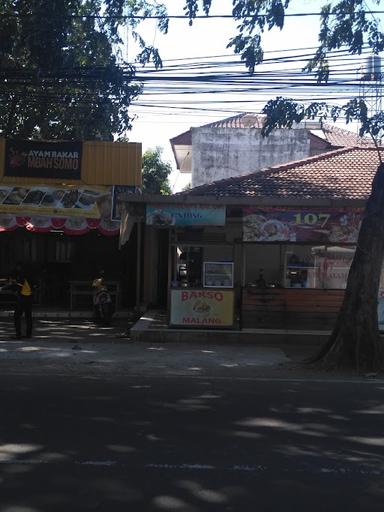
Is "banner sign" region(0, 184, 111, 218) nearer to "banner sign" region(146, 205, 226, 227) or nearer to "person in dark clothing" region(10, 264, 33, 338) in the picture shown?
"banner sign" region(146, 205, 226, 227)

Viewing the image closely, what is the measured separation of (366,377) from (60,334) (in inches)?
279

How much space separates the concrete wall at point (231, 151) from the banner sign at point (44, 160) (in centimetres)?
1639

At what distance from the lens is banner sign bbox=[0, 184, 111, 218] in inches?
658

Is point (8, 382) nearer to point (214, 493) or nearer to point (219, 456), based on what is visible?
point (219, 456)

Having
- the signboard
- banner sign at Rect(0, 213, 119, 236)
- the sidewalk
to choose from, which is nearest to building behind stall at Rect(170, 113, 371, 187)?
banner sign at Rect(0, 213, 119, 236)

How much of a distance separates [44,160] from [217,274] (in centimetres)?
707

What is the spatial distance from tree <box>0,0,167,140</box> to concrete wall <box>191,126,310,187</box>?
505 inches

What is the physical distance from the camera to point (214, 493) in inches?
172

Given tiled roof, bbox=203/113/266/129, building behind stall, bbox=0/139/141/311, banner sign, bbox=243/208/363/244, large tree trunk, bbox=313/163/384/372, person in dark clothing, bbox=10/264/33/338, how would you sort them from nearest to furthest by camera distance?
large tree trunk, bbox=313/163/384/372, person in dark clothing, bbox=10/264/33/338, banner sign, bbox=243/208/363/244, building behind stall, bbox=0/139/141/311, tiled roof, bbox=203/113/266/129

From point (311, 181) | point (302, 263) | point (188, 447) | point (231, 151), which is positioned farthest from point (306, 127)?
point (188, 447)

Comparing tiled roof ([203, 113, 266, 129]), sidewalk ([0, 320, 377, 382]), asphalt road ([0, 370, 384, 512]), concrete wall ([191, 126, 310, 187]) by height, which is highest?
tiled roof ([203, 113, 266, 129])

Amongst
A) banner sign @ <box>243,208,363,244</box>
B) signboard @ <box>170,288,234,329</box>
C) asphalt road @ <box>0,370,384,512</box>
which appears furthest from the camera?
signboard @ <box>170,288,234,329</box>

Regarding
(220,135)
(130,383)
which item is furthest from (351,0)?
(220,135)

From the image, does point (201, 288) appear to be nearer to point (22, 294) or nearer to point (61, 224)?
point (22, 294)
